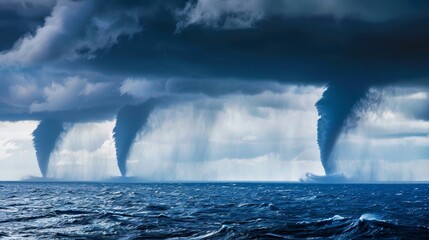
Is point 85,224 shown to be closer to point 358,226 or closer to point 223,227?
point 223,227

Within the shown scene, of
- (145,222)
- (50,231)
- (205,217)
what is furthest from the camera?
(205,217)

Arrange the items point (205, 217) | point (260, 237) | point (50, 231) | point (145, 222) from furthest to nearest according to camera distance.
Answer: point (205, 217) < point (145, 222) < point (50, 231) < point (260, 237)

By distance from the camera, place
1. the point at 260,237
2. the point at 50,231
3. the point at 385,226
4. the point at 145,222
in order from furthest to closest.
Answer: the point at 145,222
the point at 385,226
the point at 50,231
the point at 260,237

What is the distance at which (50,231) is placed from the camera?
141ft

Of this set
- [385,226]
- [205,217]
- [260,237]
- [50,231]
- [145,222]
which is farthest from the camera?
[205,217]

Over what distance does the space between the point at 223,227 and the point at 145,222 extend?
9.62 m

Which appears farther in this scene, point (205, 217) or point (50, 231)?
point (205, 217)

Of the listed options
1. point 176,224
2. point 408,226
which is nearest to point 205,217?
point 176,224

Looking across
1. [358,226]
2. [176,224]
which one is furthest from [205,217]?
[358,226]

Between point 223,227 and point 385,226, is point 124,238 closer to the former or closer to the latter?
point 223,227

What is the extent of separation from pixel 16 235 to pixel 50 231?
3.28 m

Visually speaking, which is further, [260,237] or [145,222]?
[145,222]

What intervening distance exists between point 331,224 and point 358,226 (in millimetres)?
3093

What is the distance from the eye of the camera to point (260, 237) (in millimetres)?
38281
